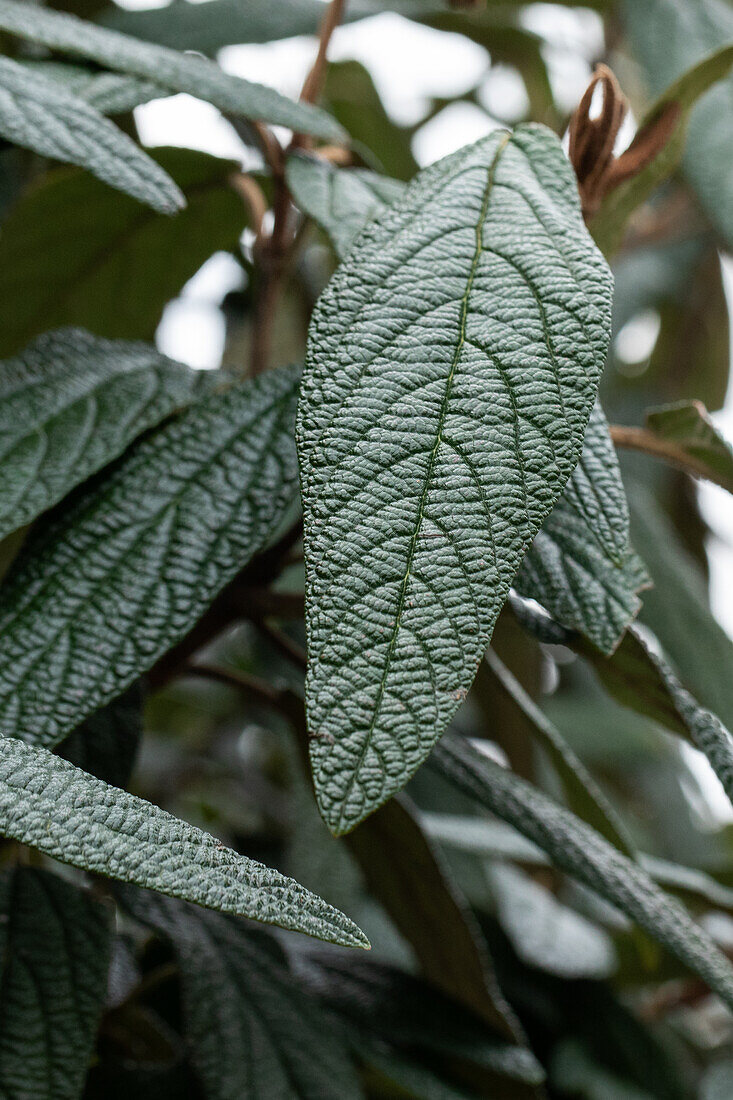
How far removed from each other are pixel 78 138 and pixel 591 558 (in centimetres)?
28

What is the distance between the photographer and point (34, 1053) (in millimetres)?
396

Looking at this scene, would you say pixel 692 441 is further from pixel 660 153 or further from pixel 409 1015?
pixel 409 1015

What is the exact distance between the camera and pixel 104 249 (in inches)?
24.4

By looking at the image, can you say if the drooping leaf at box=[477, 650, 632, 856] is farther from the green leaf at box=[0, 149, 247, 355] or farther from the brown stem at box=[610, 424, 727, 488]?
the green leaf at box=[0, 149, 247, 355]

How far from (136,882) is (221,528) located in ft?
0.58

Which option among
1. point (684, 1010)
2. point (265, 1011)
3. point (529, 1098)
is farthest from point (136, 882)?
point (684, 1010)

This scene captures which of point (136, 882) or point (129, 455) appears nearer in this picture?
point (136, 882)

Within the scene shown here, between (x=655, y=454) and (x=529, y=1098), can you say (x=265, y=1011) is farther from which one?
(x=655, y=454)

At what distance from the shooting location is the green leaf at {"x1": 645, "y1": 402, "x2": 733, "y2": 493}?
43 cm

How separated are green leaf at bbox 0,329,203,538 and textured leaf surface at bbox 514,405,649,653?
0.60 ft

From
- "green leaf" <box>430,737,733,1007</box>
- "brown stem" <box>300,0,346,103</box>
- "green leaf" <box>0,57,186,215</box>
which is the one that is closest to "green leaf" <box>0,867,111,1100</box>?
"green leaf" <box>430,737,733,1007</box>

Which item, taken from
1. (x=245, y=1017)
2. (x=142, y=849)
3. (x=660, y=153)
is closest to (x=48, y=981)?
(x=245, y=1017)

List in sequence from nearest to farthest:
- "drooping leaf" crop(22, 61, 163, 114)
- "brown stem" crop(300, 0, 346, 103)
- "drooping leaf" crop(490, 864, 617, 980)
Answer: "drooping leaf" crop(22, 61, 163, 114) < "brown stem" crop(300, 0, 346, 103) < "drooping leaf" crop(490, 864, 617, 980)

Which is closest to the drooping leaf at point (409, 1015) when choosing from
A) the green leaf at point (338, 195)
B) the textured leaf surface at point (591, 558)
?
the textured leaf surface at point (591, 558)
